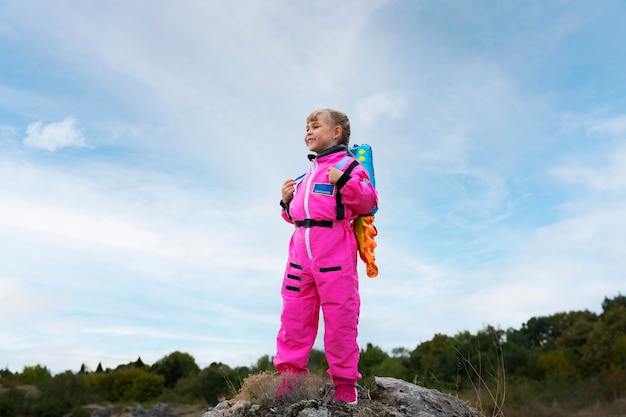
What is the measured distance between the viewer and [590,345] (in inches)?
963

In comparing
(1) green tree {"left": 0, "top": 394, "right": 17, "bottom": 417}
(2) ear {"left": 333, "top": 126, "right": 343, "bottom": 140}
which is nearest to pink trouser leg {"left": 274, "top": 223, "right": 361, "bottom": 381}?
(2) ear {"left": 333, "top": 126, "right": 343, "bottom": 140}

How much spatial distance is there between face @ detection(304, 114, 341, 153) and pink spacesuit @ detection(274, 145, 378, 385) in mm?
197

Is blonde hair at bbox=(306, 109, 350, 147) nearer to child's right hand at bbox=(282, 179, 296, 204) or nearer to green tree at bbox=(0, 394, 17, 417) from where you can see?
child's right hand at bbox=(282, 179, 296, 204)

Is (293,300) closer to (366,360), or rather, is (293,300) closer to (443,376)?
(366,360)

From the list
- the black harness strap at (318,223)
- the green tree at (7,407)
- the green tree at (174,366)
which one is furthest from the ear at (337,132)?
the green tree at (174,366)

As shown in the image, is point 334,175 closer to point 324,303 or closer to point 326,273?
point 326,273

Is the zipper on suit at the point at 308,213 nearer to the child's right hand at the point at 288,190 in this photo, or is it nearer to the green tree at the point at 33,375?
the child's right hand at the point at 288,190

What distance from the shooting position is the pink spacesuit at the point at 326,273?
4.44m

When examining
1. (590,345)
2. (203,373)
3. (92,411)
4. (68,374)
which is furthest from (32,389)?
(590,345)

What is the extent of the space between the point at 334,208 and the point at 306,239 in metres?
0.33

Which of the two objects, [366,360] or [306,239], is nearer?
[306,239]

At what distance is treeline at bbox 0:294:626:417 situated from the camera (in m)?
17.6

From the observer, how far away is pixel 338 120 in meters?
5.00

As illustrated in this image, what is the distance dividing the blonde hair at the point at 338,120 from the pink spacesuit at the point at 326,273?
0.29 metres
